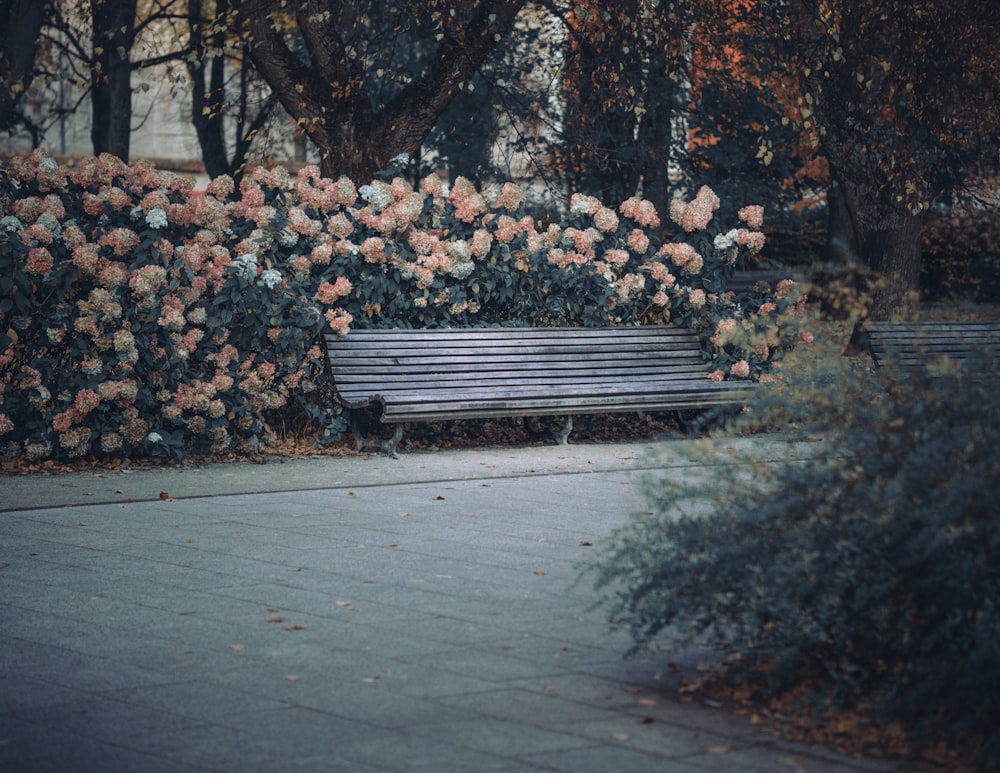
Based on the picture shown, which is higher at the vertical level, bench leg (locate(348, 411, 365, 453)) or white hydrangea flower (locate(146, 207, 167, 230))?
white hydrangea flower (locate(146, 207, 167, 230))

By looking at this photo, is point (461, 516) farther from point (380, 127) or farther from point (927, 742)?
point (380, 127)

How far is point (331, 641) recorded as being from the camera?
17.5 ft

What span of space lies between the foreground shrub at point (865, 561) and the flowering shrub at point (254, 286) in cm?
389

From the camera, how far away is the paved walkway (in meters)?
4.08

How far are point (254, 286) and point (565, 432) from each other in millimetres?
2681

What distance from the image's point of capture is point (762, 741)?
415 cm

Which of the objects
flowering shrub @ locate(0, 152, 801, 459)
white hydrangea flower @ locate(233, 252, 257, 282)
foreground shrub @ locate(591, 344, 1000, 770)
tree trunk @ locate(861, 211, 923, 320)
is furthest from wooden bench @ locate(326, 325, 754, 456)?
tree trunk @ locate(861, 211, 923, 320)

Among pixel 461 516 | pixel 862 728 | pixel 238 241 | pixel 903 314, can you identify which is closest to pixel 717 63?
pixel 238 241

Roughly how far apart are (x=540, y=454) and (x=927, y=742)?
6.88 metres

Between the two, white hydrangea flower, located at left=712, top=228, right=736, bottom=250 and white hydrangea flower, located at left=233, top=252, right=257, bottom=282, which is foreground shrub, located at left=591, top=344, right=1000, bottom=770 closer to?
white hydrangea flower, located at left=233, top=252, right=257, bottom=282

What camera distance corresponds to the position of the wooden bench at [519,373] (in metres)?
10.6

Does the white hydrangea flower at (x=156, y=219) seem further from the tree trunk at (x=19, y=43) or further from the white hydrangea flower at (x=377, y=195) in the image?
the tree trunk at (x=19, y=43)

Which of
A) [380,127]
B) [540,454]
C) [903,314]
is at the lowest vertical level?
[540,454]

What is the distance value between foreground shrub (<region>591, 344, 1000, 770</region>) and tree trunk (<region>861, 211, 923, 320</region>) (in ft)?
42.6
